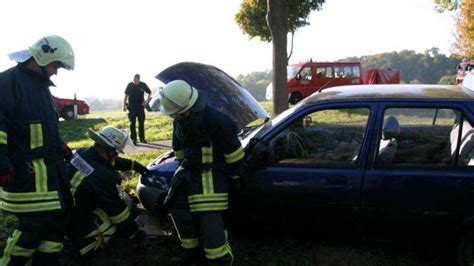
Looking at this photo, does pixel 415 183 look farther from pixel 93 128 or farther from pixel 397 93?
pixel 93 128

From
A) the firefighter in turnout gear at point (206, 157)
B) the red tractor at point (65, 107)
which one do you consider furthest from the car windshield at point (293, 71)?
the firefighter in turnout gear at point (206, 157)

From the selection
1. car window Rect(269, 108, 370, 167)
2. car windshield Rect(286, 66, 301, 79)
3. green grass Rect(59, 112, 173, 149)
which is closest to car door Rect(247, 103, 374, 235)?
car window Rect(269, 108, 370, 167)

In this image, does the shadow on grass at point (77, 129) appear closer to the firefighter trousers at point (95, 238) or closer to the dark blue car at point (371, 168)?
the firefighter trousers at point (95, 238)

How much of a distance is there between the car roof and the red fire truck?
1496cm

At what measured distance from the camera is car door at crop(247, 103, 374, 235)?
3244 millimetres

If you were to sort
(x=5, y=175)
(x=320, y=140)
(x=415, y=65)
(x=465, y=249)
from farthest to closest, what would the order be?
(x=415, y=65) < (x=320, y=140) < (x=465, y=249) < (x=5, y=175)

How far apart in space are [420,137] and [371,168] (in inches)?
24.1

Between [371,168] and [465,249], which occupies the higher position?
[371,168]

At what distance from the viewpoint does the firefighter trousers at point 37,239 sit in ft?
9.13

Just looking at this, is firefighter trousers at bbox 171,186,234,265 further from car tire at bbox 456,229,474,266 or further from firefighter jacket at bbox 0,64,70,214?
car tire at bbox 456,229,474,266

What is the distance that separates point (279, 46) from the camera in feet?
28.6

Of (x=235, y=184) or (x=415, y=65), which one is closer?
(x=235, y=184)

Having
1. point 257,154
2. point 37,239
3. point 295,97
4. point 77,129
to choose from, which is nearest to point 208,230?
point 257,154

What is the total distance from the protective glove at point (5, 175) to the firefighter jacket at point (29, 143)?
0.22 ft
